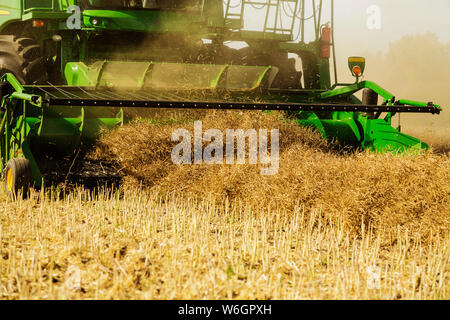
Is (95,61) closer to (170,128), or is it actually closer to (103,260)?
(170,128)

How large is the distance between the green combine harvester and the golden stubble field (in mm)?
441

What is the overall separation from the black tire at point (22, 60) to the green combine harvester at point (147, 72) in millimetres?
11

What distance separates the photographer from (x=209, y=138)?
17.7 feet

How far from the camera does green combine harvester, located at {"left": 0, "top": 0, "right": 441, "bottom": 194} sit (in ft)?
18.3

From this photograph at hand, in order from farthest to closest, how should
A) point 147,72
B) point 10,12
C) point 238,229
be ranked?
point 10,12 < point 147,72 < point 238,229

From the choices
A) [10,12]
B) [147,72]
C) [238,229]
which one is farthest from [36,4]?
Answer: [238,229]

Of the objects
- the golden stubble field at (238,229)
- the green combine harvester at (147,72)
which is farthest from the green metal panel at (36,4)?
the golden stubble field at (238,229)

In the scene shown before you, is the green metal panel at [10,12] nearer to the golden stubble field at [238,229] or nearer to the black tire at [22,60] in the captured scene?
the black tire at [22,60]

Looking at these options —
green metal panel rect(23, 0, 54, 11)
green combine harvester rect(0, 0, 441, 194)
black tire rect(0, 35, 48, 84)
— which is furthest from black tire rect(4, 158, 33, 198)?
green metal panel rect(23, 0, 54, 11)

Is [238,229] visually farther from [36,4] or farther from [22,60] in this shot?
[36,4]

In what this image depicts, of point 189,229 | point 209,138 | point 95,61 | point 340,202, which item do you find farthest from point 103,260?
point 95,61

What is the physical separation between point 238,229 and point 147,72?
2475mm

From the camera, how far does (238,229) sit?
4395 mm

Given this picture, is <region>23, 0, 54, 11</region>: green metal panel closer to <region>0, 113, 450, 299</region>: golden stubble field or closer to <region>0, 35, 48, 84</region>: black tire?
<region>0, 35, 48, 84</region>: black tire
